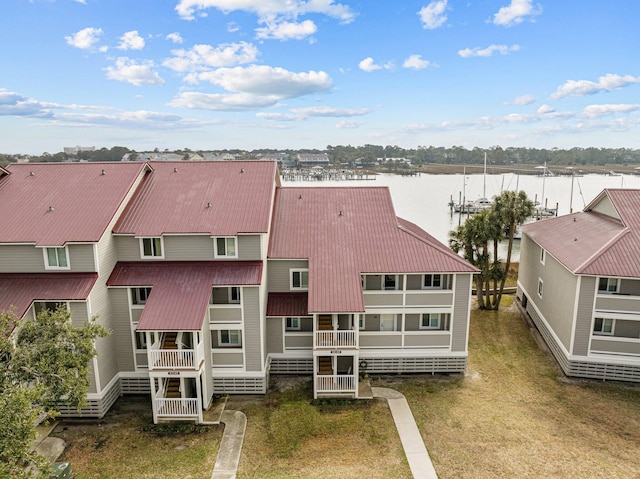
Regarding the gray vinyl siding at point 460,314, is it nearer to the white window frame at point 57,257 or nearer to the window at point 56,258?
the white window frame at point 57,257

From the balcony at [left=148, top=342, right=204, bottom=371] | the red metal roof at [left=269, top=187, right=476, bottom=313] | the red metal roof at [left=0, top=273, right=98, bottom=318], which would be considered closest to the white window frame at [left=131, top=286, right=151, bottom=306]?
the red metal roof at [left=0, top=273, right=98, bottom=318]

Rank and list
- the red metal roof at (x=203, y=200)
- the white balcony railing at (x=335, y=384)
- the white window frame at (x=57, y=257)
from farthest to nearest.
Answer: the red metal roof at (x=203, y=200), the white balcony railing at (x=335, y=384), the white window frame at (x=57, y=257)

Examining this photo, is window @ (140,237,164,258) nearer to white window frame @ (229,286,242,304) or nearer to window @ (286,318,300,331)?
white window frame @ (229,286,242,304)

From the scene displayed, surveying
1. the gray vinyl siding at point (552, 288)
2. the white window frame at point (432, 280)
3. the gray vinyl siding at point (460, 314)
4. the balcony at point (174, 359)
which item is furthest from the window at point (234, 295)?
the gray vinyl siding at point (552, 288)

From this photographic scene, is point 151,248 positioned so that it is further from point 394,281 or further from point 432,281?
point 432,281

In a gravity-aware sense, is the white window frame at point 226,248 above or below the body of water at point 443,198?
above

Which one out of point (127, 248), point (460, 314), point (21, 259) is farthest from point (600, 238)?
point (21, 259)
